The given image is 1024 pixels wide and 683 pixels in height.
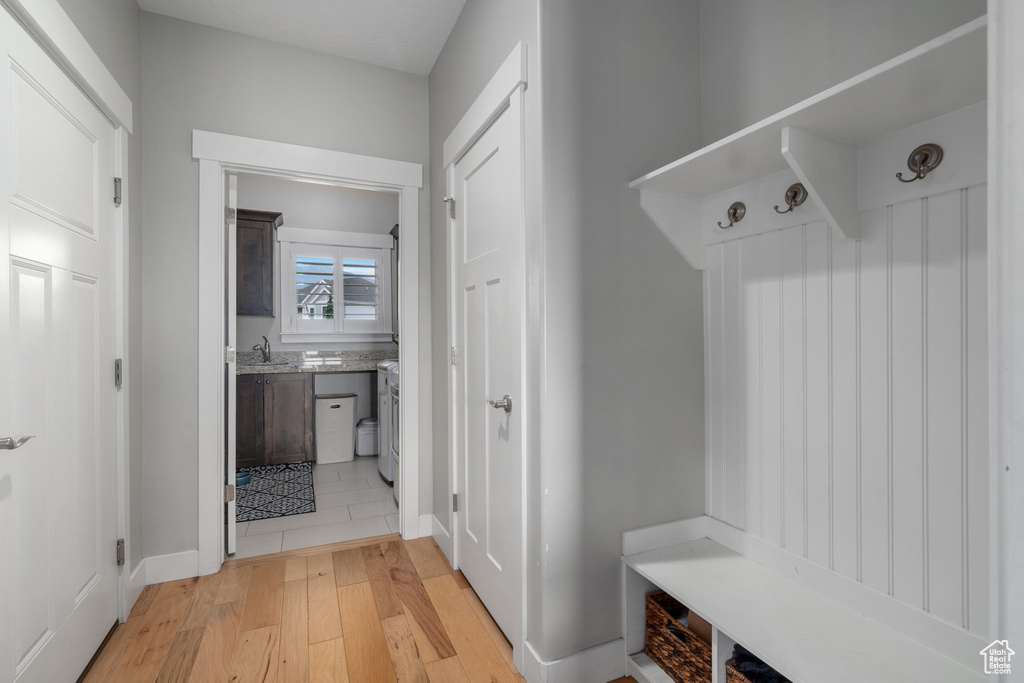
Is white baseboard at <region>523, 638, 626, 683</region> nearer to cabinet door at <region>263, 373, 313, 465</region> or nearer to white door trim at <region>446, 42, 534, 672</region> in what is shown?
white door trim at <region>446, 42, 534, 672</region>

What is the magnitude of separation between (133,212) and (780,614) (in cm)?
275

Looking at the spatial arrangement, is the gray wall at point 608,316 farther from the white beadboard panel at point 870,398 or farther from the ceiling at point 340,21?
the ceiling at point 340,21

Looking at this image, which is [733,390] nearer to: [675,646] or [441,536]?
Result: [675,646]

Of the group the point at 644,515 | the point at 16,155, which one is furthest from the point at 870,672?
the point at 16,155

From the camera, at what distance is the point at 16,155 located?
1252 millimetres

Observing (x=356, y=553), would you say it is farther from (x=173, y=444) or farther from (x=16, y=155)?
(x=16, y=155)

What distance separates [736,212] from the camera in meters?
1.55

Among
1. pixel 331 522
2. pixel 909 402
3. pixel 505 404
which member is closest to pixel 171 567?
pixel 331 522

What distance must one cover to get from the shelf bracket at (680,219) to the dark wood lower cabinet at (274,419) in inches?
136

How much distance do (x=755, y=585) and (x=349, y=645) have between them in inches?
54.6

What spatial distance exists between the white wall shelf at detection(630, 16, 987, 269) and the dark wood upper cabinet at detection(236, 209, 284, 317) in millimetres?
3640

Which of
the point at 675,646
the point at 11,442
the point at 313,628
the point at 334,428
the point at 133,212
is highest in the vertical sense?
the point at 133,212

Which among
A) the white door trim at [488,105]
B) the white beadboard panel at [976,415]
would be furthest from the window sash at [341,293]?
the white beadboard panel at [976,415]

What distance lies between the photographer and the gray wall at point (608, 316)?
1.45m
